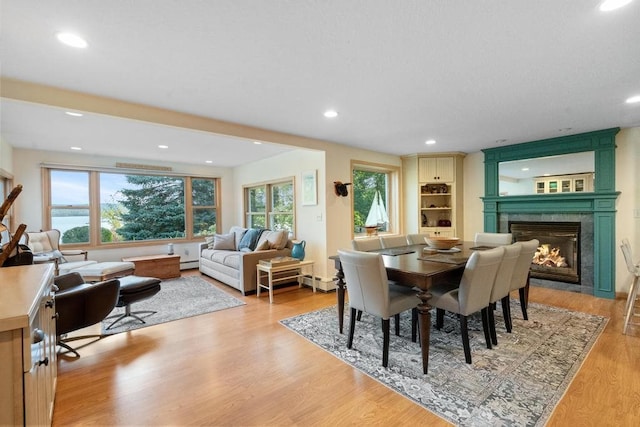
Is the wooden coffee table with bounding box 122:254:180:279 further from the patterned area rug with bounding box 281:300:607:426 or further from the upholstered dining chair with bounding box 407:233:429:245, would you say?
the upholstered dining chair with bounding box 407:233:429:245

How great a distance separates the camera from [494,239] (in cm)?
377

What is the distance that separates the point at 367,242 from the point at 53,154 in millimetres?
5604

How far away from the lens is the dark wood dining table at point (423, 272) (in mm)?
2221

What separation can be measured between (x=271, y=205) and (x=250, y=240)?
982 mm

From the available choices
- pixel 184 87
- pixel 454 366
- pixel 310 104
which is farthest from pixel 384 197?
pixel 184 87

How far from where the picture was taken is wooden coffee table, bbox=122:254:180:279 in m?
5.23

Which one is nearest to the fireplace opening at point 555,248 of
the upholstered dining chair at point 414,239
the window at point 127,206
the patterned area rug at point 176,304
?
the upholstered dining chair at point 414,239

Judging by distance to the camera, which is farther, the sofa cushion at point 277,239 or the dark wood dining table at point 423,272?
the sofa cushion at point 277,239

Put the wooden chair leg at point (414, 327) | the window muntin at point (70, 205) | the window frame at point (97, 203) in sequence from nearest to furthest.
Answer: the wooden chair leg at point (414, 327) → the window frame at point (97, 203) → the window muntin at point (70, 205)

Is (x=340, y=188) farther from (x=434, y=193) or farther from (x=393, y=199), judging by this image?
(x=434, y=193)

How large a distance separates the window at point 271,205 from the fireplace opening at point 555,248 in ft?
13.1

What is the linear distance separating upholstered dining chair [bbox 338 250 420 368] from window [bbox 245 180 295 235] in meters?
2.80

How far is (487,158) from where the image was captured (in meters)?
5.19

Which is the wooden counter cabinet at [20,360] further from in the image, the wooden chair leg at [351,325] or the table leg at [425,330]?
the table leg at [425,330]
